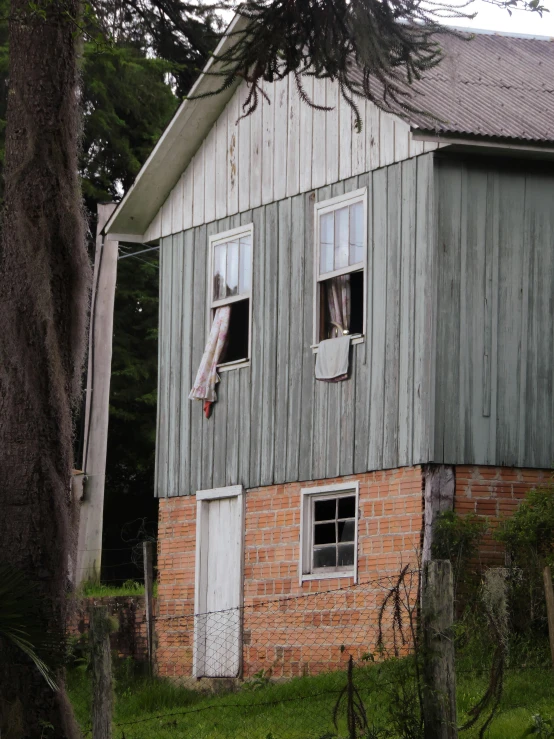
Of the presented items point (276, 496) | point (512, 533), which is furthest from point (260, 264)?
point (512, 533)

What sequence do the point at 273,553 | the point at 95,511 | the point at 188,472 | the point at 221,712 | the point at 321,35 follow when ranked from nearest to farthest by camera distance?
the point at 321,35
the point at 221,712
the point at 273,553
the point at 188,472
the point at 95,511

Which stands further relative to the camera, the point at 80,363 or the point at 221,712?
the point at 221,712

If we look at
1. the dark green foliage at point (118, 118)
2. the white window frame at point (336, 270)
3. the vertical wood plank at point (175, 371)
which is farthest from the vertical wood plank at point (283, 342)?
the dark green foliage at point (118, 118)

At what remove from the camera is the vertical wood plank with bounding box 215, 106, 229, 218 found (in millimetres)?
19359

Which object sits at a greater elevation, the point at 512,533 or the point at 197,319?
the point at 197,319

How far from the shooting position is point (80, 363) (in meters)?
10.9

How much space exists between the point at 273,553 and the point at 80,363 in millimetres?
7207

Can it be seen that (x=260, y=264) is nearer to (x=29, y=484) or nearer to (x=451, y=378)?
(x=451, y=378)

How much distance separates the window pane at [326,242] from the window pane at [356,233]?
0.36 meters

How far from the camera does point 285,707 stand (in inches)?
562

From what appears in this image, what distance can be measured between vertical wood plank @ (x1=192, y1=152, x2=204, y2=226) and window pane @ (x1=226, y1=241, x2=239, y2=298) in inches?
34.4

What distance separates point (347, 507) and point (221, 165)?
522 centimetres

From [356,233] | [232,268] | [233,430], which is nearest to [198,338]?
[232,268]

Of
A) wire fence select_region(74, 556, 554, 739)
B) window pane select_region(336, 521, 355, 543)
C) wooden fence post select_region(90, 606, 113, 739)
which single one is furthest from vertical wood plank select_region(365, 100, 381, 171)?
wooden fence post select_region(90, 606, 113, 739)
